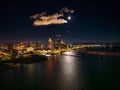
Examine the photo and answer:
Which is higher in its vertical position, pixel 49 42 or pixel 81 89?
pixel 49 42

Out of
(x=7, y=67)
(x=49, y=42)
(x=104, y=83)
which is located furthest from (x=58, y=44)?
(x=104, y=83)

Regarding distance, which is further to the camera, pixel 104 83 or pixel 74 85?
pixel 104 83

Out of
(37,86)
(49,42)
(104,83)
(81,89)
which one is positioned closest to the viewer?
(81,89)

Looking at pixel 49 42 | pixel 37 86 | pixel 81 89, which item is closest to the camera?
pixel 81 89

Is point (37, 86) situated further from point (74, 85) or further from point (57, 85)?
point (74, 85)

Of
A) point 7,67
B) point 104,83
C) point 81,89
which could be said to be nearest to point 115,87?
point 104,83

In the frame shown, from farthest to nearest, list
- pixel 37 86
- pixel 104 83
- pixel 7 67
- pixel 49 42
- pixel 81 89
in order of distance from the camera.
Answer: pixel 49 42 < pixel 7 67 < pixel 104 83 < pixel 37 86 < pixel 81 89

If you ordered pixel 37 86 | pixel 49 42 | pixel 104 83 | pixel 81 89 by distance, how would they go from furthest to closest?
1. pixel 49 42
2. pixel 104 83
3. pixel 37 86
4. pixel 81 89

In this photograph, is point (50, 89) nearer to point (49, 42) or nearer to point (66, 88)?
point (66, 88)

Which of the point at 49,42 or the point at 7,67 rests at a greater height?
the point at 49,42
